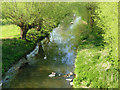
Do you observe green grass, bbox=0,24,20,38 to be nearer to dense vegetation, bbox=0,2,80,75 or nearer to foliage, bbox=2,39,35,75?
dense vegetation, bbox=0,2,80,75

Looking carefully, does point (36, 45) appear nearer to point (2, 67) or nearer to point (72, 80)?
point (2, 67)

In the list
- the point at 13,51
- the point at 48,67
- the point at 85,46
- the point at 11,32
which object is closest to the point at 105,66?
the point at 48,67

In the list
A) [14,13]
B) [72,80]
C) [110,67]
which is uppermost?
[14,13]

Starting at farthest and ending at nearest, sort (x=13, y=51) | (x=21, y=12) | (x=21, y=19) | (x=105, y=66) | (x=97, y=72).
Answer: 1. (x=21, y=19)
2. (x=21, y=12)
3. (x=13, y=51)
4. (x=105, y=66)
5. (x=97, y=72)

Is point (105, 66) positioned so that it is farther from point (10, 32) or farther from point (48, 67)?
point (10, 32)

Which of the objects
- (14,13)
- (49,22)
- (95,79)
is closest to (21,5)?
(14,13)

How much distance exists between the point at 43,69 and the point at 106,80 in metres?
8.38

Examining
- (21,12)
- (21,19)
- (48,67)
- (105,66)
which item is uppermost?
(21,12)

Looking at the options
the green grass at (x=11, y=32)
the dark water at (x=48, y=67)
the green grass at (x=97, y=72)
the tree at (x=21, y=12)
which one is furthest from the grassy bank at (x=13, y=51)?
the green grass at (x=97, y=72)

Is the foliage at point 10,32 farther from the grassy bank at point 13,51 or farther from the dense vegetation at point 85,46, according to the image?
the grassy bank at point 13,51

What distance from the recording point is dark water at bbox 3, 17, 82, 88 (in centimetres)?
1819

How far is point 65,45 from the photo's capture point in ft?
104

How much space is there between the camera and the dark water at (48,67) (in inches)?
716

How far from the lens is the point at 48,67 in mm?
22234
